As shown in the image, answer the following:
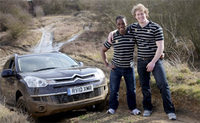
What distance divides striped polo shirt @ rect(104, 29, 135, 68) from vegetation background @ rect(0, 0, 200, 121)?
55.5 inches

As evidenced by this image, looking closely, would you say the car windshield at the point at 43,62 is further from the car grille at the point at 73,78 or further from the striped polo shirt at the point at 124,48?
the striped polo shirt at the point at 124,48

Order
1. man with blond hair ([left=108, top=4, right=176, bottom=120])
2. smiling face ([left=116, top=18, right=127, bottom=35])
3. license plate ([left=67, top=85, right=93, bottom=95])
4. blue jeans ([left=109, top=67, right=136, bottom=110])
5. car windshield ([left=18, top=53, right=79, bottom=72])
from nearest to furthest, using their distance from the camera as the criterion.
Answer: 1. man with blond hair ([left=108, top=4, right=176, bottom=120])
2. smiling face ([left=116, top=18, right=127, bottom=35])
3. license plate ([left=67, top=85, right=93, bottom=95])
4. blue jeans ([left=109, top=67, right=136, bottom=110])
5. car windshield ([left=18, top=53, right=79, bottom=72])

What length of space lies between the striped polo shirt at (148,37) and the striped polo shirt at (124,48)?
16 cm

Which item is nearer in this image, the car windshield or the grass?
the grass

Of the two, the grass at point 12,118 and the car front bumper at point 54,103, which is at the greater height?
the car front bumper at point 54,103

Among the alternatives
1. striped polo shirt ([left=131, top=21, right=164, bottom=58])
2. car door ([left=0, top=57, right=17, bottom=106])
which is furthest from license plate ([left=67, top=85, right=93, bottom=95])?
car door ([left=0, top=57, right=17, bottom=106])

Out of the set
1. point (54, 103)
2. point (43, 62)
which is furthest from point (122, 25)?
point (43, 62)

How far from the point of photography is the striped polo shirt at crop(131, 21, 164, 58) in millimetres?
3643

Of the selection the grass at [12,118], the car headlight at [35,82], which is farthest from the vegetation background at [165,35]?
the car headlight at [35,82]

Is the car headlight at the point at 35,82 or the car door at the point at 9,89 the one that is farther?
the car door at the point at 9,89

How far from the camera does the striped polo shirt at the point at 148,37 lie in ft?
12.0

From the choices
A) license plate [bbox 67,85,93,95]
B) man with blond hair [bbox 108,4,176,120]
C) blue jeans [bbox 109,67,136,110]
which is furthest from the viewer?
blue jeans [bbox 109,67,136,110]

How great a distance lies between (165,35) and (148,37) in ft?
33.3

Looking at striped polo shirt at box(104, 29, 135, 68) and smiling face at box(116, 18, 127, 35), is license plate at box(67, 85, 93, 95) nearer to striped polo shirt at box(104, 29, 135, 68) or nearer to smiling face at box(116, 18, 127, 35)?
striped polo shirt at box(104, 29, 135, 68)
